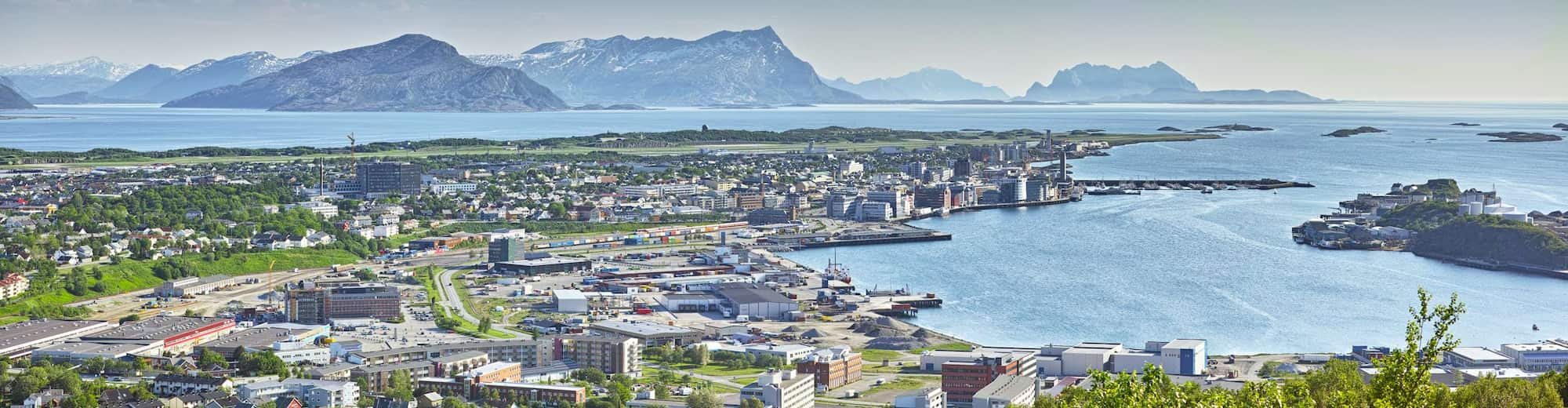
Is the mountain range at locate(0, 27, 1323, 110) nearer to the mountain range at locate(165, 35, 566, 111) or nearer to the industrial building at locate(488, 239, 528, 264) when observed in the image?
the mountain range at locate(165, 35, 566, 111)

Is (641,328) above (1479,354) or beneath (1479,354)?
beneath

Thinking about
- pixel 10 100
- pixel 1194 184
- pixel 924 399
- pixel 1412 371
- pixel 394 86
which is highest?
pixel 394 86

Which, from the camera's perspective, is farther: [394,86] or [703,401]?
[394,86]

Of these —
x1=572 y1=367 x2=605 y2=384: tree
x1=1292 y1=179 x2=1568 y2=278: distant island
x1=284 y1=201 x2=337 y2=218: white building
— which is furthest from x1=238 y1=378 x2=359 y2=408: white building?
x1=1292 y1=179 x2=1568 y2=278: distant island

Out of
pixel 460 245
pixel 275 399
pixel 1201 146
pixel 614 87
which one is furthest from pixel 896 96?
pixel 275 399

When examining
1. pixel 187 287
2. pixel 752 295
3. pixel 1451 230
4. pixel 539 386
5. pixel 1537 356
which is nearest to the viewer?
pixel 539 386

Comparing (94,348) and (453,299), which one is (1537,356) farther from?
(94,348)

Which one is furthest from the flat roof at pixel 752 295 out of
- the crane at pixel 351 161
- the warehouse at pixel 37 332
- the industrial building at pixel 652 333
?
the crane at pixel 351 161

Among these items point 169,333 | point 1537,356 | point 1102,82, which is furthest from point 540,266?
point 1102,82
